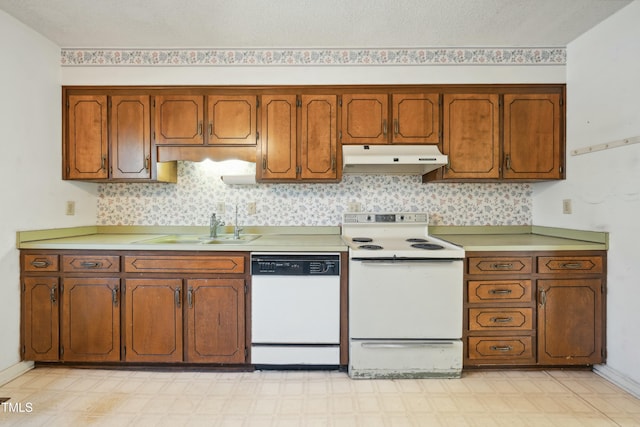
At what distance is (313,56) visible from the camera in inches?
107

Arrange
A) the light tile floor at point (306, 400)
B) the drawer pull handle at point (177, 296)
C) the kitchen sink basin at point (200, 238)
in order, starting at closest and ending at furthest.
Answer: the light tile floor at point (306, 400), the drawer pull handle at point (177, 296), the kitchen sink basin at point (200, 238)

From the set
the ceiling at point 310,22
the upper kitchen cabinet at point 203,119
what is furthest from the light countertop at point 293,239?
the ceiling at point 310,22

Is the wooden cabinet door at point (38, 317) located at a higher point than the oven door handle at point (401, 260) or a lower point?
lower

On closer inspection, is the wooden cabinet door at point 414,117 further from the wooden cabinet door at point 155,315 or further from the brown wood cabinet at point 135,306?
the wooden cabinet door at point 155,315

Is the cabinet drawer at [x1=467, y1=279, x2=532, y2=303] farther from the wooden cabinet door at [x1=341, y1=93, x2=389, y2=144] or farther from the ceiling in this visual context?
the ceiling

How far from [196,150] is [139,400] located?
1.79 metres

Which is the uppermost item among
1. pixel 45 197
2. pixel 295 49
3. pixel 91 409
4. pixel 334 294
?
pixel 295 49

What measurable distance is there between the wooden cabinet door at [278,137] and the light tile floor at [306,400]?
1.53 m

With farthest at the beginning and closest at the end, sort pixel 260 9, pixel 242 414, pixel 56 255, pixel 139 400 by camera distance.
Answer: pixel 56 255 → pixel 260 9 → pixel 139 400 → pixel 242 414

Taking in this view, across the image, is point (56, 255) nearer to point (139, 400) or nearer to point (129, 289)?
point (129, 289)

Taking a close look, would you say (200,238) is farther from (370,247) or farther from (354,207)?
(370,247)

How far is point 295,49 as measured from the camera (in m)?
2.72

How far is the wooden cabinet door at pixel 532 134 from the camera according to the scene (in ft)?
8.85

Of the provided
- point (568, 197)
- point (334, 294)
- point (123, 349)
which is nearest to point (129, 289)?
point (123, 349)
